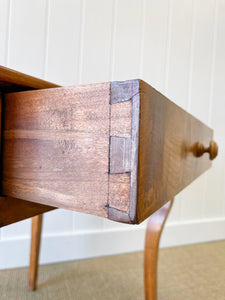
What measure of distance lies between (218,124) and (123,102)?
128 centimetres

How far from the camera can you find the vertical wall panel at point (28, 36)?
888 millimetres

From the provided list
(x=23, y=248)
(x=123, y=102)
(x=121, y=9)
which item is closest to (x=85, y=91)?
(x=123, y=102)

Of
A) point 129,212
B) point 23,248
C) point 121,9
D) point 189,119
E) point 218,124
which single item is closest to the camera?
point 129,212

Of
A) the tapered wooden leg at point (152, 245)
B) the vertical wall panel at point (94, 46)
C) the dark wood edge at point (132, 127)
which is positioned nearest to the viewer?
the dark wood edge at point (132, 127)

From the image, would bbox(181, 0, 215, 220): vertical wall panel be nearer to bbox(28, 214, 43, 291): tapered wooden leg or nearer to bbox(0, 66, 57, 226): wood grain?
bbox(28, 214, 43, 291): tapered wooden leg

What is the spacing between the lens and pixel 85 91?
0.71 feet

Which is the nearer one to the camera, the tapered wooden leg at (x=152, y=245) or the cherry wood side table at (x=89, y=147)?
the cherry wood side table at (x=89, y=147)

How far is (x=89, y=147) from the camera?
0.22m

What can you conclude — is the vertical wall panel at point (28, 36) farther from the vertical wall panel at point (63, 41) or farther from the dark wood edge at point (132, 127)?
the dark wood edge at point (132, 127)

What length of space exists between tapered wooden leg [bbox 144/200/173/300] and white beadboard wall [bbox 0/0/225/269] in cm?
46

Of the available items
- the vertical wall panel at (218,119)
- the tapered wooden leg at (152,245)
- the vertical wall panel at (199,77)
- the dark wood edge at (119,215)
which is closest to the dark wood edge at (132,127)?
the dark wood edge at (119,215)

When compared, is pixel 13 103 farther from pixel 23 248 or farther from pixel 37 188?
pixel 23 248

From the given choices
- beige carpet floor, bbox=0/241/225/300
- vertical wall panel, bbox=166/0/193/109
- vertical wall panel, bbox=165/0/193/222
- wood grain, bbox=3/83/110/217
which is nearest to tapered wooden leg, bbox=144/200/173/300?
beige carpet floor, bbox=0/241/225/300

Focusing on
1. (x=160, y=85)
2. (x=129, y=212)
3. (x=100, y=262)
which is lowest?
(x=100, y=262)
